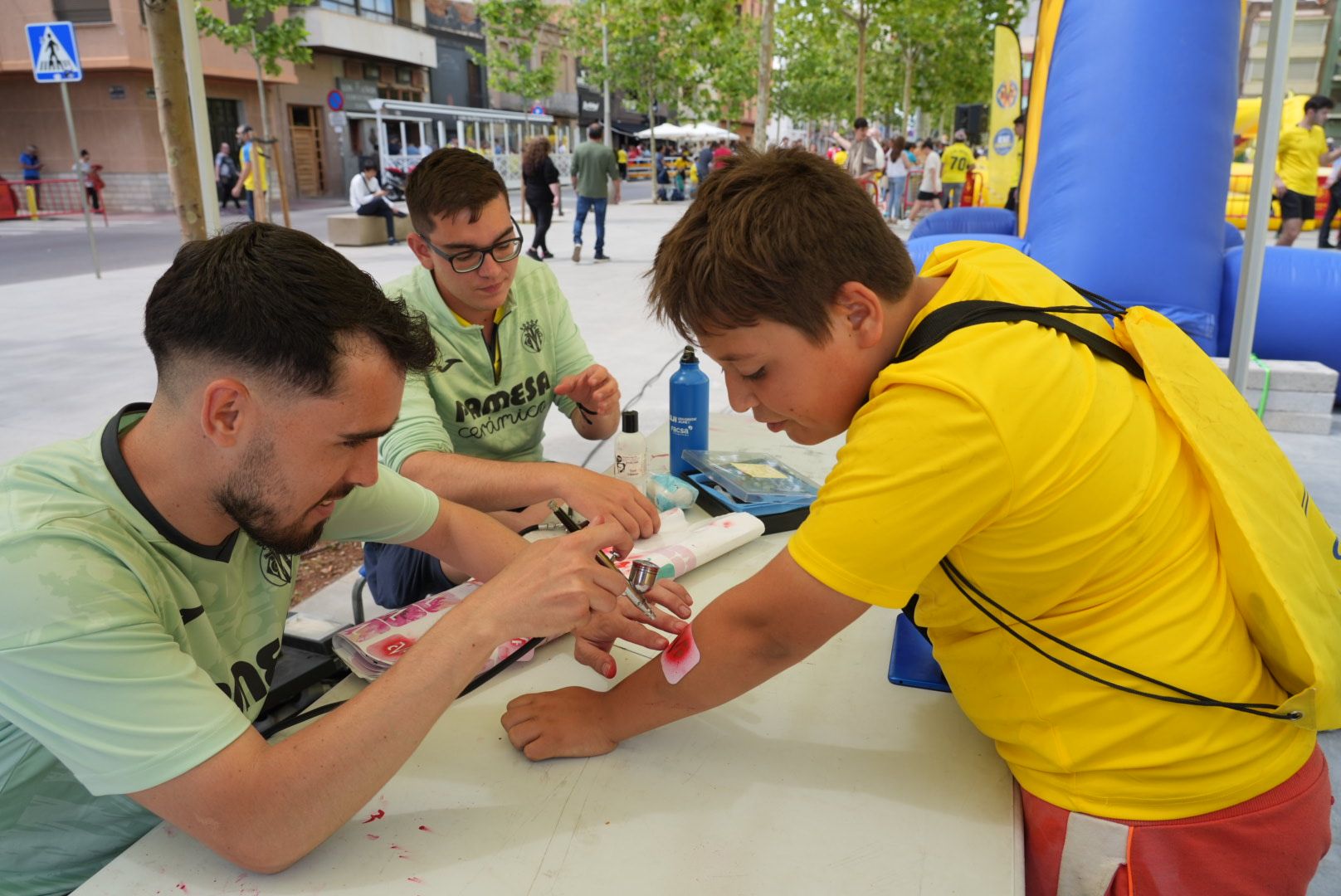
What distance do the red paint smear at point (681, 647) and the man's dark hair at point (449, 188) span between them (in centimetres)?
146

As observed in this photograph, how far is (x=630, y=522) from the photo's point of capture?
1.83 meters

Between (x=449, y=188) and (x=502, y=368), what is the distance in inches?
19.7

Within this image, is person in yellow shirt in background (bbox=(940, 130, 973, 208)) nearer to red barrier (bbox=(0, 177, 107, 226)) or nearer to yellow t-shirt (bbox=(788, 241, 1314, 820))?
yellow t-shirt (bbox=(788, 241, 1314, 820))

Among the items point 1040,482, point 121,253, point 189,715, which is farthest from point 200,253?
point 121,253

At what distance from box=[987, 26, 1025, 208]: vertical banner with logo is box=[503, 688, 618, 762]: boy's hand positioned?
10722mm

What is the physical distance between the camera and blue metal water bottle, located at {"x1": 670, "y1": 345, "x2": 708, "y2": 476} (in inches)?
90.3

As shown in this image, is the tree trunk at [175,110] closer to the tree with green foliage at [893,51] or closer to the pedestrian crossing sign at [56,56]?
the pedestrian crossing sign at [56,56]

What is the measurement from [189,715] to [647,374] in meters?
5.17

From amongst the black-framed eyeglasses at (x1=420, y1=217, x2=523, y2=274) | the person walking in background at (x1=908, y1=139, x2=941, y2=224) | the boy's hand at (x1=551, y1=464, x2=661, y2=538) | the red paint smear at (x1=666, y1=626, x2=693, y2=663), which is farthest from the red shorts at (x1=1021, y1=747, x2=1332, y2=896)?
the person walking in background at (x1=908, y1=139, x2=941, y2=224)

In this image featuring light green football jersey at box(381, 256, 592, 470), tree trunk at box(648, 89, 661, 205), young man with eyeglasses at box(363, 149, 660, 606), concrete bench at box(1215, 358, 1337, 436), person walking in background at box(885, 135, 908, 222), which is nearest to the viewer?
young man with eyeglasses at box(363, 149, 660, 606)

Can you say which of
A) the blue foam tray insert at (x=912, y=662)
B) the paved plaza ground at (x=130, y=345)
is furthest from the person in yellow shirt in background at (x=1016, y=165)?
the blue foam tray insert at (x=912, y=662)

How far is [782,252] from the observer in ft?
3.72

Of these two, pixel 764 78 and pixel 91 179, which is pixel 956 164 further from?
pixel 91 179

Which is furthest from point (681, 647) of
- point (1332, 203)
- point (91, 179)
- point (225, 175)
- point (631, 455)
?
point (91, 179)
